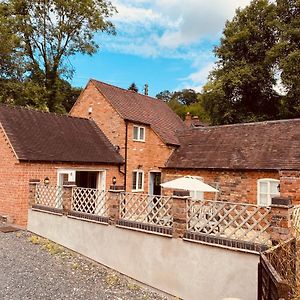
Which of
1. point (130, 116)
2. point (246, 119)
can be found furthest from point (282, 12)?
point (130, 116)

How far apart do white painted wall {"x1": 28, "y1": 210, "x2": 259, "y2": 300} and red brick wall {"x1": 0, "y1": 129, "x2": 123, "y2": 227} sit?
2953 mm

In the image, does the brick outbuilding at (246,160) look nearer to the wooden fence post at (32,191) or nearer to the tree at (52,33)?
the wooden fence post at (32,191)

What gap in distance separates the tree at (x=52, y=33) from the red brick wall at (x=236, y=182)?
62.0ft

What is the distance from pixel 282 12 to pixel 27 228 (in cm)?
2790

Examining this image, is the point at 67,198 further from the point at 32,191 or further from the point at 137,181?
the point at 137,181

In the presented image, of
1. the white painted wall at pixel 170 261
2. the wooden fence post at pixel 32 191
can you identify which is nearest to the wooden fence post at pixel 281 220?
the white painted wall at pixel 170 261

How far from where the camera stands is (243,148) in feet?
58.5

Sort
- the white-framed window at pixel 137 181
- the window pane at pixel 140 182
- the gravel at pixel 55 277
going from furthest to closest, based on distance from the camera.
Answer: the window pane at pixel 140 182
the white-framed window at pixel 137 181
the gravel at pixel 55 277

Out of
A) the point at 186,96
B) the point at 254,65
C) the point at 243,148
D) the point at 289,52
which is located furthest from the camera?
the point at 186,96

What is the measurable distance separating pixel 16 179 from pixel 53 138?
3.62 m

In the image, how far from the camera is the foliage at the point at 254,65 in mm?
27234

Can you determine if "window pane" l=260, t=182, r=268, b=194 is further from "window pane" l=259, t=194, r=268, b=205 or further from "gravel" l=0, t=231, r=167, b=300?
"gravel" l=0, t=231, r=167, b=300

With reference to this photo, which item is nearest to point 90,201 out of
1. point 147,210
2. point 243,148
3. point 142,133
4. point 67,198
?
point 67,198

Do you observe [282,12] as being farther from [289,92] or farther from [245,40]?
[289,92]
